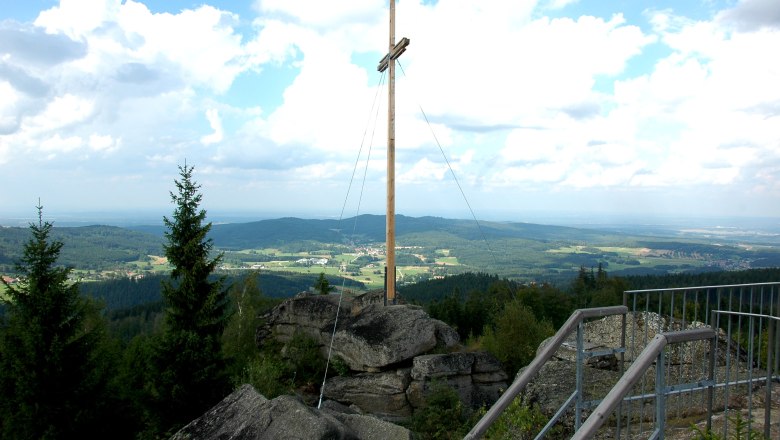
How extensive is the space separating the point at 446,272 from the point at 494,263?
148 ft

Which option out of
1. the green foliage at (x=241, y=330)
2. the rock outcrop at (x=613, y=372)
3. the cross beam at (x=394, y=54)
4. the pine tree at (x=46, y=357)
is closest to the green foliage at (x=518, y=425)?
the rock outcrop at (x=613, y=372)

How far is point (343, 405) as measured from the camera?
14250mm

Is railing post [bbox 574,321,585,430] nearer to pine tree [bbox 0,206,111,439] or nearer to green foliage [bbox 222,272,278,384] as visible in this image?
green foliage [bbox 222,272,278,384]

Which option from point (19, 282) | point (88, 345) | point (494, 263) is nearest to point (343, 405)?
point (88, 345)

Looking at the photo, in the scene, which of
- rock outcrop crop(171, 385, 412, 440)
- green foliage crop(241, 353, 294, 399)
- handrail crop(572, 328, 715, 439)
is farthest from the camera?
green foliage crop(241, 353, 294, 399)

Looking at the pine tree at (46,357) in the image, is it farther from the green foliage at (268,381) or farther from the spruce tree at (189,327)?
the green foliage at (268,381)

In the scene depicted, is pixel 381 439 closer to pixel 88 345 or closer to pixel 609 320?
pixel 609 320

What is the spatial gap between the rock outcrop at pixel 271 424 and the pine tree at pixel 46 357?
12280 millimetres

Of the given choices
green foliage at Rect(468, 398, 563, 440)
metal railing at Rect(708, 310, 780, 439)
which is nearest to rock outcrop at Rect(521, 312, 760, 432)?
green foliage at Rect(468, 398, 563, 440)

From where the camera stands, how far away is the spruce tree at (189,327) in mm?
16703

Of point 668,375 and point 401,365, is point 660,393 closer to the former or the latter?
point 668,375

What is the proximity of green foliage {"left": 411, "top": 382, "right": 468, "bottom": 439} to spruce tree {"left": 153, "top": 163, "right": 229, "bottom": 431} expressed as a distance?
788 centimetres

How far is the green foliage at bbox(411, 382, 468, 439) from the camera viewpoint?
38.8ft

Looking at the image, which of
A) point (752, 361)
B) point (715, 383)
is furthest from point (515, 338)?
point (715, 383)
